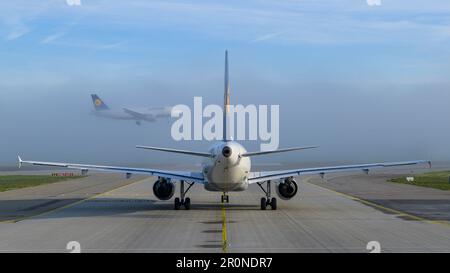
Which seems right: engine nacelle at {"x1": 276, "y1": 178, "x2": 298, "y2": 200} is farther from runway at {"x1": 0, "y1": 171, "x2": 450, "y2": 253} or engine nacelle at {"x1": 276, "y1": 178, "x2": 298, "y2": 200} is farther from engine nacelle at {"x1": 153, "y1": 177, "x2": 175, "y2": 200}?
engine nacelle at {"x1": 153, "y1": 177, "x2": 175, "y2": 200}

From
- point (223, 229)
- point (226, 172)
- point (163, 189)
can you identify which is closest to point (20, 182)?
point (163, 189)

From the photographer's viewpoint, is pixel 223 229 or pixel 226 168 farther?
pixel 226 168

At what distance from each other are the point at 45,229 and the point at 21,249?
7396 mm

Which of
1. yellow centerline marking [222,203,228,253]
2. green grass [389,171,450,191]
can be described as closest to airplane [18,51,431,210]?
yellow centerline marking [222,203,228,253]

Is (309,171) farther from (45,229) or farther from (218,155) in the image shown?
(45,229)

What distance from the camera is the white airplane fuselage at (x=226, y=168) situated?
126ft

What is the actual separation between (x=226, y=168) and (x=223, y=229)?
25.9 feet

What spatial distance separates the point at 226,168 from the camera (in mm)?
39188

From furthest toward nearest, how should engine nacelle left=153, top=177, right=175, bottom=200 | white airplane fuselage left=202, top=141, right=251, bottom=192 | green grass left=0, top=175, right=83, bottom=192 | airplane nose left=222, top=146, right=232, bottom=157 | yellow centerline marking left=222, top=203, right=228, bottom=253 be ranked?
green grass left=0, top=175, right=83, bottom=192 < engine nacelle left=153, top=177, right=175, bottom=200 < white airplane fuselage left=202, top=141, right=251, bottom=192 < airplane nose left=222, top=146, right=232, bottom=157 < yellow centerline marking left=222, top=203, right=228, bottom=253

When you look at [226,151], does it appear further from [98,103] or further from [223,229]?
[98,103]

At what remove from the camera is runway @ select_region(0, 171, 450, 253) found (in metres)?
25.2

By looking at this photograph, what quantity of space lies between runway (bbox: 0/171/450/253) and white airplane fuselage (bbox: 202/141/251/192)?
6.00 ft
